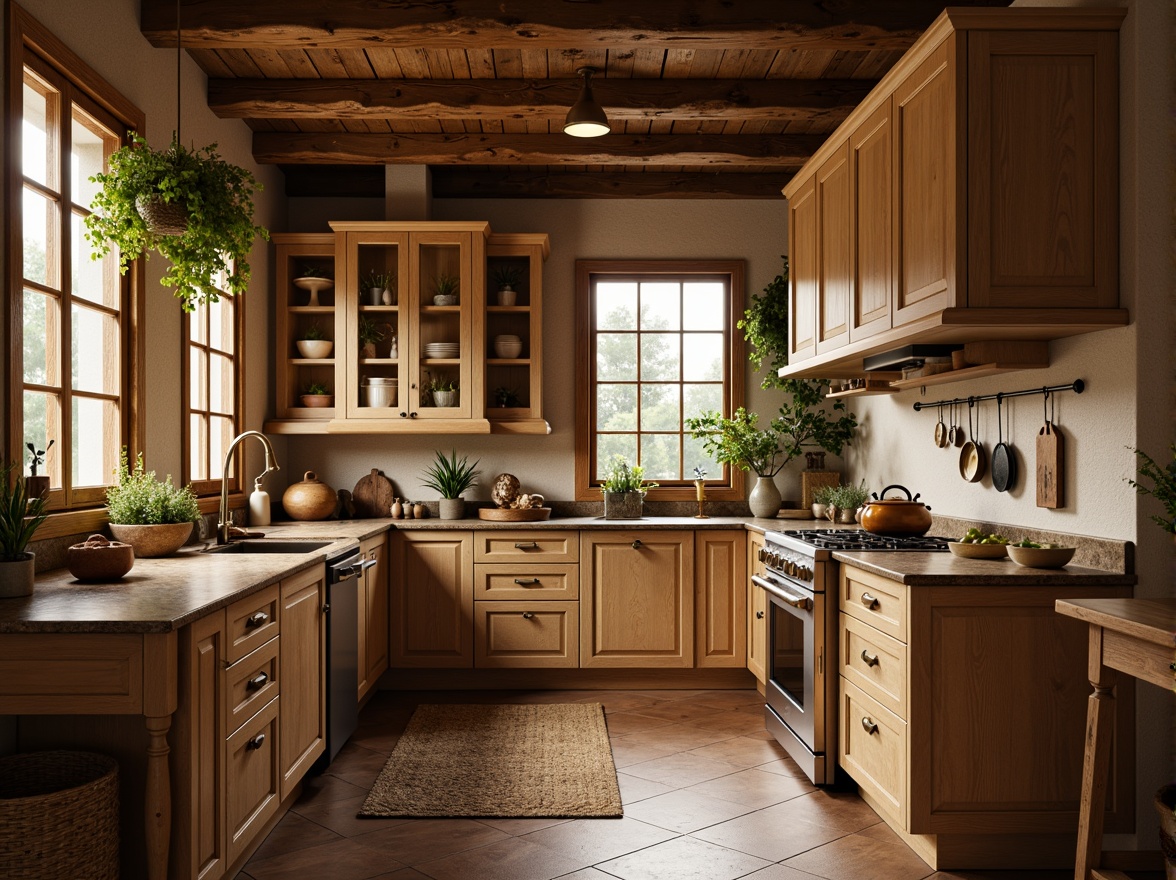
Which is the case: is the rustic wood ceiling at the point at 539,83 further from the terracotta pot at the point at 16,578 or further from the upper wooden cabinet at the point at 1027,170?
the terracotta pot at the point at 16,578

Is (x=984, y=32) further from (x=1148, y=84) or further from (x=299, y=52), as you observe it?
(x=299, y=52)

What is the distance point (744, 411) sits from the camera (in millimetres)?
5188

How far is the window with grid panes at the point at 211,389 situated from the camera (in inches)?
159

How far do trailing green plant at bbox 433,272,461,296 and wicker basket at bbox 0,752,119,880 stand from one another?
3253mm

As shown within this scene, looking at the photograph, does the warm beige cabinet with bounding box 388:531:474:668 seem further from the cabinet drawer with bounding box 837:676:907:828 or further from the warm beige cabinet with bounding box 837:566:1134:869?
the warm beige cabinet with bounding box 837:566:1134:869

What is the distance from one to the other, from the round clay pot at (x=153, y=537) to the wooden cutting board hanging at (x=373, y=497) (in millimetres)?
2039

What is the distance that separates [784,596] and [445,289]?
2523mm

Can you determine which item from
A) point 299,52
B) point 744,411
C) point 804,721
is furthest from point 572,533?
point 299,52

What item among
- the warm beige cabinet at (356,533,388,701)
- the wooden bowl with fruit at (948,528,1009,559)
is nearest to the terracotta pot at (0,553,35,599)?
the warm beige cabinet at (356,533,388,701)

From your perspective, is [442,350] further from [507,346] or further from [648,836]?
[648,836]

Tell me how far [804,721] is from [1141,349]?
177cm

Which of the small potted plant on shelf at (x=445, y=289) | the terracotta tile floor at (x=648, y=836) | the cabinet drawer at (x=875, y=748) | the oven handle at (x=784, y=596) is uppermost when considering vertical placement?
the small potted plant on shelf at (x=445, y=289)

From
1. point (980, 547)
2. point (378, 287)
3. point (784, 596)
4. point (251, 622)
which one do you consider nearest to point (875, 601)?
point (980, 547)

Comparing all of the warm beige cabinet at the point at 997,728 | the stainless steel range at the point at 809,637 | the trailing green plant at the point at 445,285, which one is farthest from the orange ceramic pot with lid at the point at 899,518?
the trailing green plant at the point at 445,285
